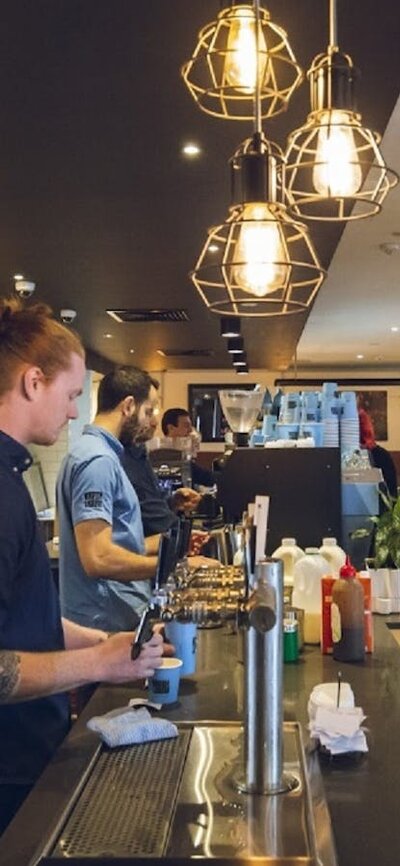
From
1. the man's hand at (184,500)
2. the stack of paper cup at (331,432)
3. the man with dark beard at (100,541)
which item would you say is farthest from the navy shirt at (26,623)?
the man's hand at (184,500)

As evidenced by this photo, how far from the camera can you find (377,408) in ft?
44.4

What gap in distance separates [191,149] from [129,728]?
2139 millimetres

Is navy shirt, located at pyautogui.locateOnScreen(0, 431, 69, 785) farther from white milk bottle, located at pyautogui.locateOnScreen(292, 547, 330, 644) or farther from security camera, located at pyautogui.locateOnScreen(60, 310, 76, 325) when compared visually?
security camera, located at pyautogui.locateOnScreen(60, 310, 76, 325)

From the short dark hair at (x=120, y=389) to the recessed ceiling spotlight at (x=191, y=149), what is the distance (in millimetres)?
840

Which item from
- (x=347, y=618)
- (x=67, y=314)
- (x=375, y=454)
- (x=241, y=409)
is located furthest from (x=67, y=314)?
(x=347, y=618)

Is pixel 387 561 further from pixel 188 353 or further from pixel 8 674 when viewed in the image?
pixel 188 353

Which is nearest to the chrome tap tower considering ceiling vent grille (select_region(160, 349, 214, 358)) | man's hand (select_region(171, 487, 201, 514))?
man's hand (select_region(171, 487, 201, 514))

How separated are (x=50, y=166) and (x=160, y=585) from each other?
7.24 ft

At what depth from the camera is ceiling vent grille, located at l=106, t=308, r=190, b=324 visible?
20.7 ft

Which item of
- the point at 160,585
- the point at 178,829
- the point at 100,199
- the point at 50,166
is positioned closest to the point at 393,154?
the point at 100,199

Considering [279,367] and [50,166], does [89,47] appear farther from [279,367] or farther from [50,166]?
[279,367]

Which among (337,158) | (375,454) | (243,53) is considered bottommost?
(375,454)

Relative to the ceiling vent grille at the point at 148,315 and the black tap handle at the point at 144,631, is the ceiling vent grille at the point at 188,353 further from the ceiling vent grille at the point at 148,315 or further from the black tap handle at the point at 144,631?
the black tap handle at the point at 144,631

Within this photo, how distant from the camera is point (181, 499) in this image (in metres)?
3.77
